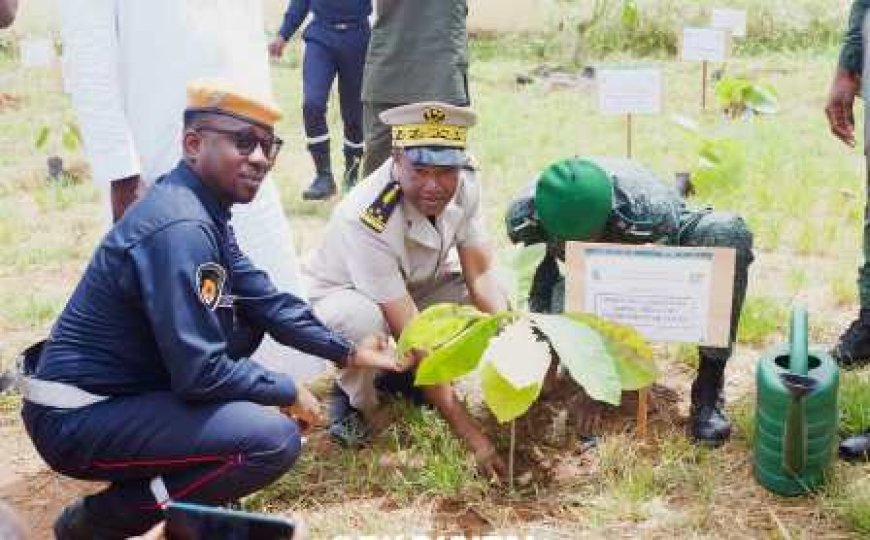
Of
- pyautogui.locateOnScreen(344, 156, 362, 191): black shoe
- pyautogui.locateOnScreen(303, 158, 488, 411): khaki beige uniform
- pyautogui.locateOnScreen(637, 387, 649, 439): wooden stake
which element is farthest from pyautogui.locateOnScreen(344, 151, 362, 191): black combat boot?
pyautogui.locateOnScreen(637, 387, 649, 439): wooden stake

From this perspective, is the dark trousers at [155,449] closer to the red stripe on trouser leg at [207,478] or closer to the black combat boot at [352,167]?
the red stripe on trouser leg at [207,478]

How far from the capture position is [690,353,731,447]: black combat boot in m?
2.74

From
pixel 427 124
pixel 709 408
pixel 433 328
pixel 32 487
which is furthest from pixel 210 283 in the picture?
pixel 709 408

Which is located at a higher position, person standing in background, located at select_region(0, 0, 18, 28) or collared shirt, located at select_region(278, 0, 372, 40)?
person standing in background, located at select_region(0, 0, 18, 28)

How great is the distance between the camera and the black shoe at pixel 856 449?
8.58 feet

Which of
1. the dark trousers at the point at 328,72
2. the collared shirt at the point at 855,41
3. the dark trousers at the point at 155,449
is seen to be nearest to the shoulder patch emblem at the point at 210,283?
the dark trousers at the point at 155,449

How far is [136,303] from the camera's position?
2102mm

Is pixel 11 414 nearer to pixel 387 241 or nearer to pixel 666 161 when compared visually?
pixel 387 241

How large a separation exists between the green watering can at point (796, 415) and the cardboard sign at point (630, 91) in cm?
259

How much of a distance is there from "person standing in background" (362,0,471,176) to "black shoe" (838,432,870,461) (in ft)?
6.52

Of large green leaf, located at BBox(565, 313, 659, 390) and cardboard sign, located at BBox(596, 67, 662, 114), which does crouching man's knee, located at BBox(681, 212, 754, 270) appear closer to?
large green leaf, located at BBox(565, 313, 659, 390)

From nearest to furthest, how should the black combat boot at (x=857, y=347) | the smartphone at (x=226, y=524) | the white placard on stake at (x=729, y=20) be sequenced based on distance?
the smartphone at (x=226, y=524)
the black combat boot at (x=857, y=347)
the white placard on stake at (x=729, y=20)

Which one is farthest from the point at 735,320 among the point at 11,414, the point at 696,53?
the point at 696,53

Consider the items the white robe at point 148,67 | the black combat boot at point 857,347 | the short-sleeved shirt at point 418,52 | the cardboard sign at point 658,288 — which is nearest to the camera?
the white robe at point 148,67
